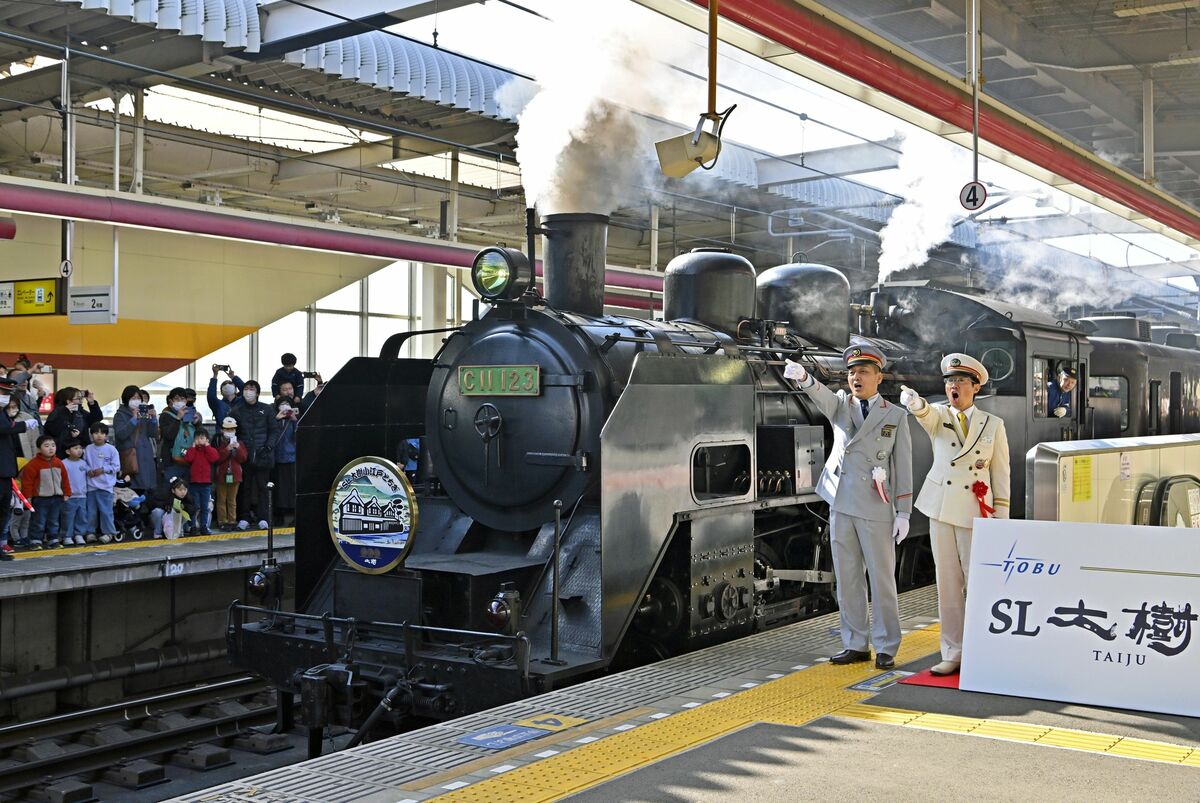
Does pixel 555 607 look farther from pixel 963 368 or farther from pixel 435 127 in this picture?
pixel 435 127

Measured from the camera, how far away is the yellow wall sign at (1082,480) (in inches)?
248

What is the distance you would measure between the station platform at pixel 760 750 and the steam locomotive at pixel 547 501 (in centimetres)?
62

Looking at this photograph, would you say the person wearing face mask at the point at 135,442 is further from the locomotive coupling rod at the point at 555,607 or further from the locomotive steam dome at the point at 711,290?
the locomotive coupling rod at the point at 555,607

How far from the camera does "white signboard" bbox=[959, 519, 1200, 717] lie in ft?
15.8

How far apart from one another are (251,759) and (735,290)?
14.7 ft

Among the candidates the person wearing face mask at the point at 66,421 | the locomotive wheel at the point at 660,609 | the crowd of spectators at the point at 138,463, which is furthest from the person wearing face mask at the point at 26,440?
the locomotive wheel at the point at 660,609

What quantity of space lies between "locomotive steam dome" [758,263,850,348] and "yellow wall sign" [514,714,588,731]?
4756 millimetres

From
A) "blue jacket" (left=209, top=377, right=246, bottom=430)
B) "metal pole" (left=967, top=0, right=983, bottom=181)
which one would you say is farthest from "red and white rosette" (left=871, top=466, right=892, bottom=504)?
"blue jacket" (left=209, top=377, right=246, bottom=430)

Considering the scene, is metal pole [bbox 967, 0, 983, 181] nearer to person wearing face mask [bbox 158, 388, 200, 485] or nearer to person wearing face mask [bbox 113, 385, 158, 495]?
person wearing face mask [bbox 158, 388, 200, 485]

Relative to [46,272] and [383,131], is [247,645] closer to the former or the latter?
[383,131]

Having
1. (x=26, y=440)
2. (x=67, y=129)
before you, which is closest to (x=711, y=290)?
(x=26, y=440)

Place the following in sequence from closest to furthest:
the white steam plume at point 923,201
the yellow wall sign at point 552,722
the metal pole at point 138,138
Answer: the yellow wall sign at point 552,722 < the white steam plume at point 923,201 < the metal pole at point 138,138

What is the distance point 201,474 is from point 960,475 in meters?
7.88

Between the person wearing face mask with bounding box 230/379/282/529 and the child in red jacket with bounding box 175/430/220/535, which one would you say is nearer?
the child in red jacket with bounding box 175/430/220/535
